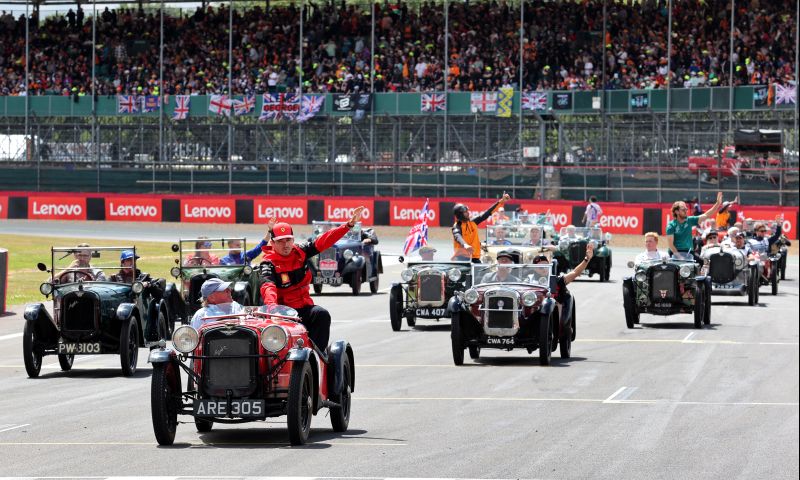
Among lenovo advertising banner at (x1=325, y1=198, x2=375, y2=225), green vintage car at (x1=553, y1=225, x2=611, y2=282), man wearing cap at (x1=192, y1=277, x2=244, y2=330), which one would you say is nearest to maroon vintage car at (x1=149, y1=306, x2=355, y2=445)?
man wearing cap at (x1=192, y1=277, x2=244, y2=330)

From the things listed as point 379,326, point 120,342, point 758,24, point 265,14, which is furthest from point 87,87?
point 120,342

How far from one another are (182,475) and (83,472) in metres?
Answer: 0.75

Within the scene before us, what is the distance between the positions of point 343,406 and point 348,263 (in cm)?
1863

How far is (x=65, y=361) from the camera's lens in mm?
17938

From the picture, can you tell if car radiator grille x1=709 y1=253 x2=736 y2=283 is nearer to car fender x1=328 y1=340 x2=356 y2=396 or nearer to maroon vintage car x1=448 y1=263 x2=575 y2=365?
maroon vintage car x1=448 y1=263 x2=575 y2=365

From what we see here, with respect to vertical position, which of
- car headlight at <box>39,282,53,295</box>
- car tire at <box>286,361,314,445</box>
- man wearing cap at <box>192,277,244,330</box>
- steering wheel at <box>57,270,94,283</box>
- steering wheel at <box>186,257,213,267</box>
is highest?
man wearing cap at <box>192,277,244,330</box>

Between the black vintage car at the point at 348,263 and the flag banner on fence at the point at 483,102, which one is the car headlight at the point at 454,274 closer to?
the black vintage car at the point at 348,263

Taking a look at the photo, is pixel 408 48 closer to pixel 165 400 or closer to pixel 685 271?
pixel 685 271

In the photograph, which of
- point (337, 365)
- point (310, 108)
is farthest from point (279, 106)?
point (337, 365)

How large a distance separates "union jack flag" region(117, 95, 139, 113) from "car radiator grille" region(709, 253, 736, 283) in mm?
34006

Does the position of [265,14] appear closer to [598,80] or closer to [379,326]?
[598,80]

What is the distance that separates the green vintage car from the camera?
35719 millimetres

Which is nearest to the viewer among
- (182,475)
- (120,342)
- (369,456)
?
(182,475)

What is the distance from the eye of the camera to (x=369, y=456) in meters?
11.0
